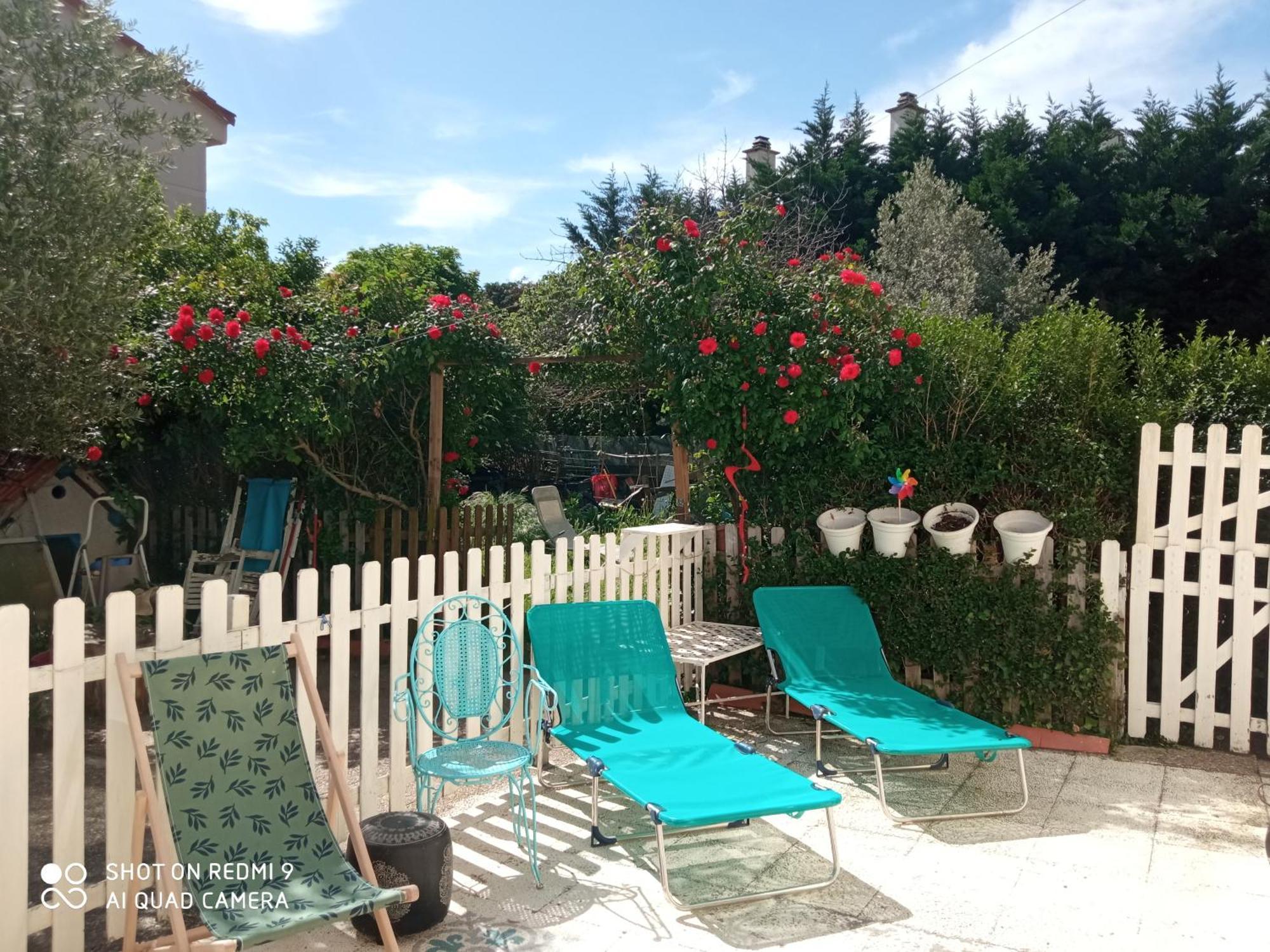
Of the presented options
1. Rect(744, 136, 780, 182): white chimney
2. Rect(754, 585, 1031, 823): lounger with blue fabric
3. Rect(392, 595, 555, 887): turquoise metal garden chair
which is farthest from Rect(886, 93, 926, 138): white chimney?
Rect(392, 595, 555, 887): turquoise metal garden chair

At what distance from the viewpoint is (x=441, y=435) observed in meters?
7.54

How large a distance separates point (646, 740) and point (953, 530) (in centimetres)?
229

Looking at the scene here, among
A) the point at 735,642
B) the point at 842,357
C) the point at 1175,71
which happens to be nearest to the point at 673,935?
the point at 735,642

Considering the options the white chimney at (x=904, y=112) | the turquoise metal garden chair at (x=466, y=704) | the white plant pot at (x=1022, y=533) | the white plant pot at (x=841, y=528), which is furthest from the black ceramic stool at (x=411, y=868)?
the white chimney at (x=904, y=112)

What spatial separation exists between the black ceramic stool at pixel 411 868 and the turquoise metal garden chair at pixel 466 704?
1.00 ft

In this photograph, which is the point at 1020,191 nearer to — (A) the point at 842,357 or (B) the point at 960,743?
(A) the point at 842,357

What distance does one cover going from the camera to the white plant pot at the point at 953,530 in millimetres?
5340

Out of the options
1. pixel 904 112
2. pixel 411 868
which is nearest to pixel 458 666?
pixel 411 868

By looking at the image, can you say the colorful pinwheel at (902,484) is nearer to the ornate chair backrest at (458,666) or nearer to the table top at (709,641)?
the table top at (709,641)

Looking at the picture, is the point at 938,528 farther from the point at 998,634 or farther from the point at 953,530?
the point at 998,634

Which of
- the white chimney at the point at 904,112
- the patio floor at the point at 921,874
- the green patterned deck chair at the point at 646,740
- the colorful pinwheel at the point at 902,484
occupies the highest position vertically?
the white chimney at the point at 904,112

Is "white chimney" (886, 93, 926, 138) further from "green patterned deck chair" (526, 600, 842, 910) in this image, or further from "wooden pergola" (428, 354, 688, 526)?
"green patterned deck chair" (526, 600, 842, 910)

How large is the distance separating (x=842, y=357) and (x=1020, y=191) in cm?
1680

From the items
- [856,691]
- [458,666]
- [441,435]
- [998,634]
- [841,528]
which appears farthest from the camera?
[441,435]
